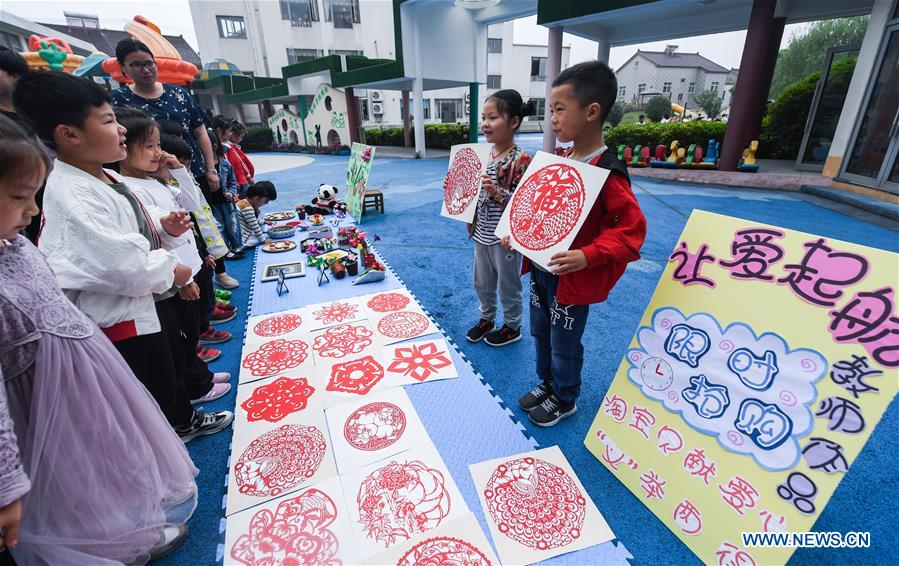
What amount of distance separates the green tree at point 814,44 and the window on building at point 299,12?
2830 cm

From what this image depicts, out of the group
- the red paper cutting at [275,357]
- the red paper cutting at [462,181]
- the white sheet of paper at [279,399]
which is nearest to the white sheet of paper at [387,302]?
the red paper cutting at [275,357]

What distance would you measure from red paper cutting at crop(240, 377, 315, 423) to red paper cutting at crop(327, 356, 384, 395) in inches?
6.1

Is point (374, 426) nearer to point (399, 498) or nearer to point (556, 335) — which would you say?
point (399, 498)

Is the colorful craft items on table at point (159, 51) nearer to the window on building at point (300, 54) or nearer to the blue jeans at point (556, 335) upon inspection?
the blue jeans at point (556, 335)

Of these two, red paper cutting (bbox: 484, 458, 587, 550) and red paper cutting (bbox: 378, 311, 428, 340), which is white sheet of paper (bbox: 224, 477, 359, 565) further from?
red paper cutting (bbox: 378, 311, 428, 340)

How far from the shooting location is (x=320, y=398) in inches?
86.2

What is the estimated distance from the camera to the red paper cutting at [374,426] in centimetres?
189

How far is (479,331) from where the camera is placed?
9.16 feet

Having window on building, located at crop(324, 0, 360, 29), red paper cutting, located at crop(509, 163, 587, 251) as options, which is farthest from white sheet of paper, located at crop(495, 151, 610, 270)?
window on building, located at crop(324, 0, 360, 29)

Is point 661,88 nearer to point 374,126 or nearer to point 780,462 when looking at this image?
point 374,126

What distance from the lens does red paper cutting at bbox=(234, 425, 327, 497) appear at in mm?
1685

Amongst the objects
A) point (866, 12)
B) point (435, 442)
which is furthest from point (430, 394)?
point (866, 12)

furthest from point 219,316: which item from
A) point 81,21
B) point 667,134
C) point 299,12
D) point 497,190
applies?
point 81,21

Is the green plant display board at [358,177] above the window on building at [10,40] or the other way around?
the other way around
